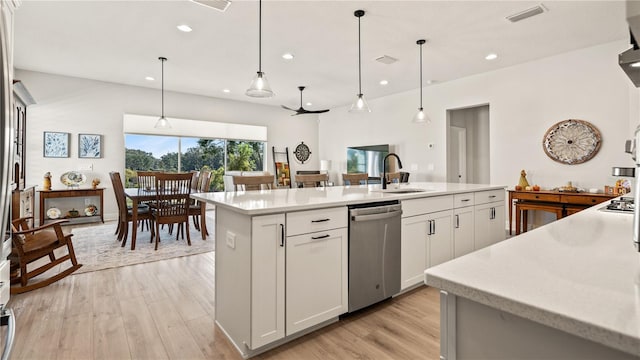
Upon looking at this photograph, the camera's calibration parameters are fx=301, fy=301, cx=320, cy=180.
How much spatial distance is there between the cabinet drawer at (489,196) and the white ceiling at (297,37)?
2.01 meters

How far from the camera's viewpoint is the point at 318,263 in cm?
196

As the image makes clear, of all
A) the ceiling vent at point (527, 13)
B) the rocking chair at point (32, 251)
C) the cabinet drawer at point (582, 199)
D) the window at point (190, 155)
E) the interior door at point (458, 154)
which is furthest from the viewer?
the window at point (190, 155)

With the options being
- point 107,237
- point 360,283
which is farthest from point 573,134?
point 107,237

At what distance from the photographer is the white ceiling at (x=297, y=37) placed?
3.27m

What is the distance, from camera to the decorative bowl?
5688mm

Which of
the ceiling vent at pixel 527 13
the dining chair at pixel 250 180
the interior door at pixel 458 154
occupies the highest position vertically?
the ceiling vent at pixel 527 13

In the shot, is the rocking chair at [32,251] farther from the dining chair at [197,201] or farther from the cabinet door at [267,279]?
the cabinet door at [267,279]

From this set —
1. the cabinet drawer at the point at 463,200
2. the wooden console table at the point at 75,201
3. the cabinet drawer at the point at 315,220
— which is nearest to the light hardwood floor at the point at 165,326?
the cabinet drawer at the point at 315,220

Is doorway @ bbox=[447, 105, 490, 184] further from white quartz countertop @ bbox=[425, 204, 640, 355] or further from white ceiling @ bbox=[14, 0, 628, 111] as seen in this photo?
white quartz countertop @ bbox=[425, 204, 640, 355]

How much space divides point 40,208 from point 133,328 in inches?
187

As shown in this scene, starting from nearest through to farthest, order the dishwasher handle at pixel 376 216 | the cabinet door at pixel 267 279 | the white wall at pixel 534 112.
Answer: the cabinet door at pixel 267 279 → the dishwasher handle at pixel 376 216 → the white wall at pixel 534 112

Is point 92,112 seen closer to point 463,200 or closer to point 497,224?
point 463,200

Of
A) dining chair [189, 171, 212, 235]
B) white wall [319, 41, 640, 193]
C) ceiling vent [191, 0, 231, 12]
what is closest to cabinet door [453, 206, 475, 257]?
white wall [319, 41, 640, 193]

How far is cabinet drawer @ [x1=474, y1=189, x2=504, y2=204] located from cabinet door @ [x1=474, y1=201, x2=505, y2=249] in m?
0.05
